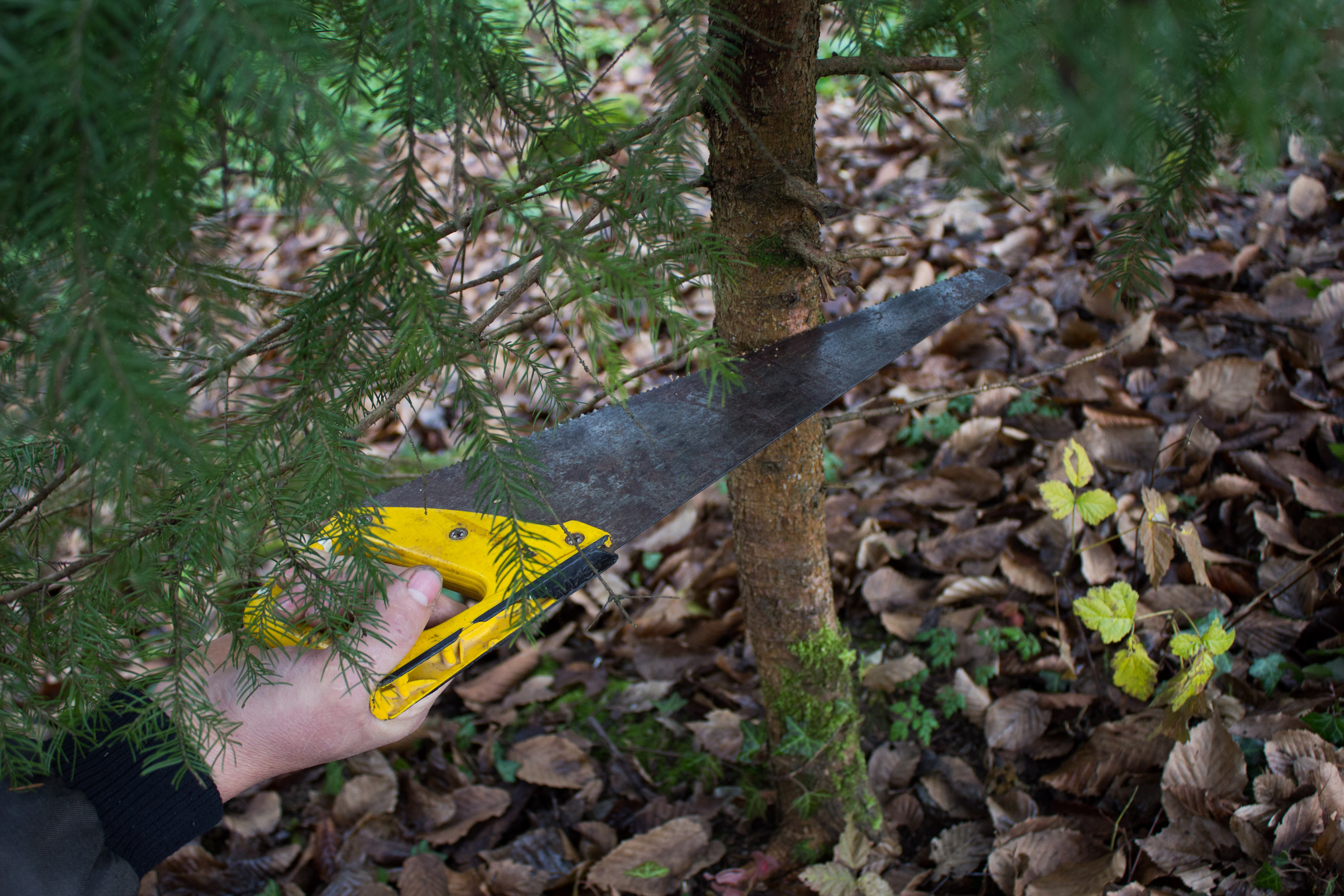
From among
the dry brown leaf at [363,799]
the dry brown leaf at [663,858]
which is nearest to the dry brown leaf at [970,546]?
the dry brown leaf at [663,858]

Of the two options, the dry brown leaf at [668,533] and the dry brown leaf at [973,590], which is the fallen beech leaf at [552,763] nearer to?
the dry brown leaf at [668,533]

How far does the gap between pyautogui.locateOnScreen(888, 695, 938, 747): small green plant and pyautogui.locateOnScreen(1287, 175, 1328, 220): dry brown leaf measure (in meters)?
2.05

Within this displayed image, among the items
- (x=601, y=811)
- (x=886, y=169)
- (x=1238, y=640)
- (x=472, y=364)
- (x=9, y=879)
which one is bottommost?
(x=601, y=811)

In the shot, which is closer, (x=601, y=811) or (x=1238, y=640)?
(x=1238, y=640)

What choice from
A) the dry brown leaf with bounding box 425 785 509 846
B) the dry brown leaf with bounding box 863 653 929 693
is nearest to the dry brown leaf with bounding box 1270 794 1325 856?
the dry brown leaf with bounding box 863 653 929 693

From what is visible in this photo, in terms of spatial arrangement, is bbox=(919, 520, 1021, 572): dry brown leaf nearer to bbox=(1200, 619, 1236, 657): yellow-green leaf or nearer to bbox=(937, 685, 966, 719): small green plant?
bbox=(937, 685, 966, 719): small green plant

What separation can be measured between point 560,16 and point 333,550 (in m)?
0.61

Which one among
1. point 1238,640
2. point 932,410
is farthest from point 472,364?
point 932,410

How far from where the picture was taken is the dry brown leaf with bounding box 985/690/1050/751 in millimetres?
1658

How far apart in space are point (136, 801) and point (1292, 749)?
1.86 meters

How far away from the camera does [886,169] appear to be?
368cm

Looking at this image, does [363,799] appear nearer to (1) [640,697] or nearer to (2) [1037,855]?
(1) [640,697]

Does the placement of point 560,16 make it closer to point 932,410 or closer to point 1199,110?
point 1199,110

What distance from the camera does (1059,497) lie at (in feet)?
5.34
